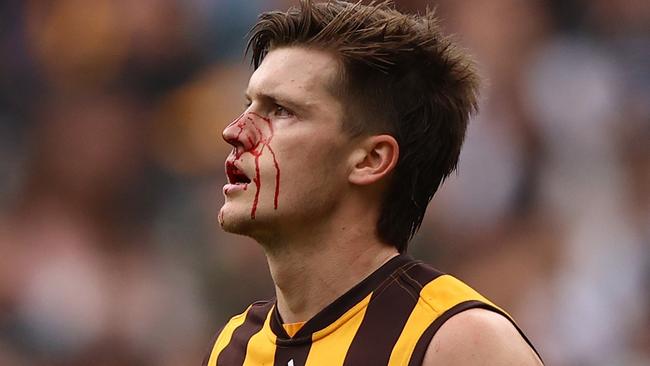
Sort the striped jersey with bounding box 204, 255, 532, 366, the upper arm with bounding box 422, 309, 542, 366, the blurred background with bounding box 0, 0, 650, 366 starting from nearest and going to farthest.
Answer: the upper arm with bounding box 422, 309, 542, 366, the striped jersey with bounding box 204, 255, 532, 366, the blurred background with bounding box 0, 0, 650, 366

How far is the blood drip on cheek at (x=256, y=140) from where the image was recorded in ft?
9.74

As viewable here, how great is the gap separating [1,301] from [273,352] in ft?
11.2

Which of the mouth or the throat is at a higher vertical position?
the mouth

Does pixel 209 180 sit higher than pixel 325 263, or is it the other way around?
pixel 325 263

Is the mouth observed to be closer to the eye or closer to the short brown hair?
the eye

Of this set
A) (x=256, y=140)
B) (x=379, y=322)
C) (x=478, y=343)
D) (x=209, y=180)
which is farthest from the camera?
(x=209, y=180)

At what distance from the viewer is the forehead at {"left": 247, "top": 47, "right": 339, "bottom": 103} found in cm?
301

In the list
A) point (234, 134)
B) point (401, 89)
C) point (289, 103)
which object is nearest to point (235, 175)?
point (234, 134)

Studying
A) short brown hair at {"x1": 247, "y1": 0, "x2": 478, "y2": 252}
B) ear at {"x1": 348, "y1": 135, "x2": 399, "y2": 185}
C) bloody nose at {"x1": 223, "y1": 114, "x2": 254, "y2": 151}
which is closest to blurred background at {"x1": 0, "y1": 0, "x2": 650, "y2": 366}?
short brown hair at {"x1": 247, "y1": 0, "x2": 478, "y2": 252}

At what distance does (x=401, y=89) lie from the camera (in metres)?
3.07

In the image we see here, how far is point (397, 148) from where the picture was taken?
3.04 meters

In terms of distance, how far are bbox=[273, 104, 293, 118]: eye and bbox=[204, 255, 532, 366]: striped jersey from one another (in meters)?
0.45

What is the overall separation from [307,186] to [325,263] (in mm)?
205

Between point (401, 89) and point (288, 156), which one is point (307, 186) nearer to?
point (288, 156)
